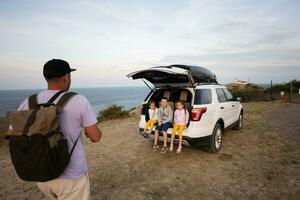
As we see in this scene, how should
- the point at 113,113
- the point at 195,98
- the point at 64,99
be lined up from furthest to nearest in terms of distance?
the point at 113,113 → the point at 195,98 → the point at 64,99

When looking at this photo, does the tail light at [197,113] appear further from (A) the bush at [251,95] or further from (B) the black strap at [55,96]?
(A) the bush at [251,95]

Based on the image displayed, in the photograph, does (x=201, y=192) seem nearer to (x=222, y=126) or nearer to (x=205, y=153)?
(x=205, y=153)

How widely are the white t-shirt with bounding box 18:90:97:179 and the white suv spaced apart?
9.81 feet

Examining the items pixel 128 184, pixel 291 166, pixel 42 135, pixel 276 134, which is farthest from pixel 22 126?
pixel 276 134

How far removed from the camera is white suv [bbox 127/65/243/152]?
4898mm

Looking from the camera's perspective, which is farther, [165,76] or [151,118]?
[151,118]

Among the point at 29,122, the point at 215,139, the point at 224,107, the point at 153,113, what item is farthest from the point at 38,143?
the point at 224,107

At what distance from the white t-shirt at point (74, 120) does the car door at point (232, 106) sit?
5454 mm

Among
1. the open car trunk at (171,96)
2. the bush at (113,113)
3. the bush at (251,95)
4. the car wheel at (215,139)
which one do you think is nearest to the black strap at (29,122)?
the open car trunk at (171,96)

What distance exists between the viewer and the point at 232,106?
6816 mm

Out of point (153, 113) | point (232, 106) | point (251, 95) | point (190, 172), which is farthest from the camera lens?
point (251, 95)

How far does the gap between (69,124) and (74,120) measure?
2.0 inches

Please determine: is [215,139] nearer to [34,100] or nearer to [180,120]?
[180,120]

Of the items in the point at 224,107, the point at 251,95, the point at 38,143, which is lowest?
the point at 251,95
